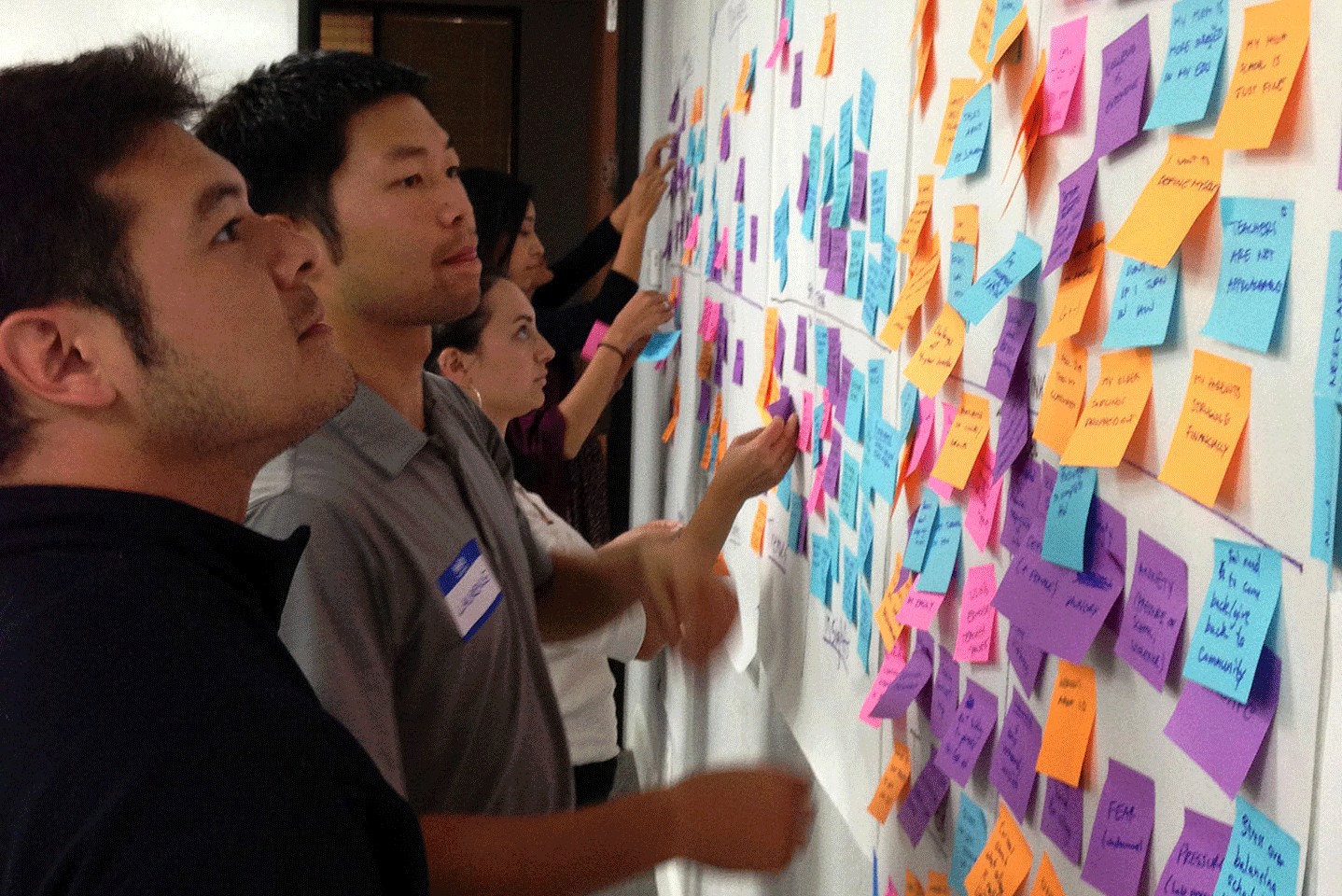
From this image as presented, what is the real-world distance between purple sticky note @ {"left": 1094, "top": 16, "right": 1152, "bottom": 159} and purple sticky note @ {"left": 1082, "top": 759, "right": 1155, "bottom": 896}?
1.38 feet

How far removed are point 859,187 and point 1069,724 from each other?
697mm

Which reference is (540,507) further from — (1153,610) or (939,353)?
(1153,610)

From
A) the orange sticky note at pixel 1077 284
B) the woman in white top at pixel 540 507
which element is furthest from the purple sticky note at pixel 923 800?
the woman in white top at pixel 540 507

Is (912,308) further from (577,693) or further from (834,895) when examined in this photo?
(577,693)

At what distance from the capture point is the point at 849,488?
136cm

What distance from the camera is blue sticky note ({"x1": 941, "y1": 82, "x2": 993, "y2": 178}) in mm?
968

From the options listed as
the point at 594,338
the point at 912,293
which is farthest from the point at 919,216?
the point at 594,338

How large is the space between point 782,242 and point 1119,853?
1.11 metres

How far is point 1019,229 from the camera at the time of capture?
2.97 feet

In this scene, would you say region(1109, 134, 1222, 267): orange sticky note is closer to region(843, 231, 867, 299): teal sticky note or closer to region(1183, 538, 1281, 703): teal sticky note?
region(1183, 538, 1281, 703): teal sticky note

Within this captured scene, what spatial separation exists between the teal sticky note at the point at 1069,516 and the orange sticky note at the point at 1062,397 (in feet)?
0.08

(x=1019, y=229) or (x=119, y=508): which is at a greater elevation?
(x=1019, y=229)

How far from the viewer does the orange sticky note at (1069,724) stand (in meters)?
0.81

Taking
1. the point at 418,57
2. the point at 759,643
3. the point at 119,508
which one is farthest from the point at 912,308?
the point at 418,57
